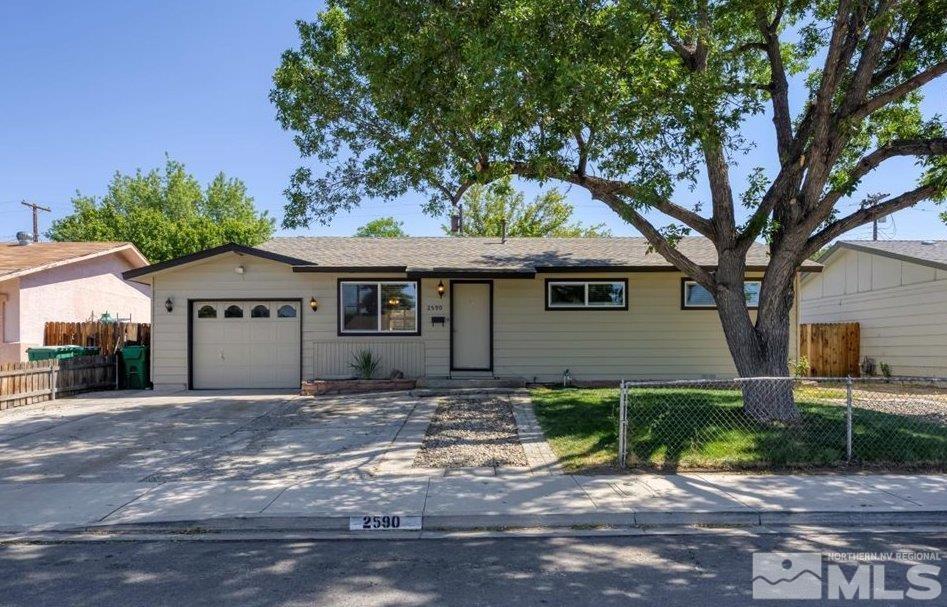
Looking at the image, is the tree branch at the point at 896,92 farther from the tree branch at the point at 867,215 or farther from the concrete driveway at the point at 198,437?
the concrete driveway at the point at 198,437

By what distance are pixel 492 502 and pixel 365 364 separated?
859cm

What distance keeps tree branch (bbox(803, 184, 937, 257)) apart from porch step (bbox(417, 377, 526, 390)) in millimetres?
6849

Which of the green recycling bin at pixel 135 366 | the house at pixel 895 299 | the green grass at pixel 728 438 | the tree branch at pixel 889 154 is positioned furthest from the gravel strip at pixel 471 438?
the house at pixel 895 299

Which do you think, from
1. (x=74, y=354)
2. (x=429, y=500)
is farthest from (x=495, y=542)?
(x=74, y=354)

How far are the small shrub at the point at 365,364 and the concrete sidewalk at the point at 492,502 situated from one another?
24.0ft

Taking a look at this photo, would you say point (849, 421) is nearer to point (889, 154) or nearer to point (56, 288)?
point (889, 154)

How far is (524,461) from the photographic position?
26.2 feet

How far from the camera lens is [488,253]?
1606 cm

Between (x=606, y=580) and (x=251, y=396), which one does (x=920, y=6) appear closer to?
(x=606, y=580)

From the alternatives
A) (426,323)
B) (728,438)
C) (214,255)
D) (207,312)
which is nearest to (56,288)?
(207,312)

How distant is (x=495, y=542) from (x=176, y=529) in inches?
118

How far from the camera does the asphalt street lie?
4250mm

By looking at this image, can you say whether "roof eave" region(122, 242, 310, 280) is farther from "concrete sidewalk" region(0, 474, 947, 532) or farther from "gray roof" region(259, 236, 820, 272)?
"concrete sidewalk" region(0, 474, 947, 532)

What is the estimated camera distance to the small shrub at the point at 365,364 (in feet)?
47.4
